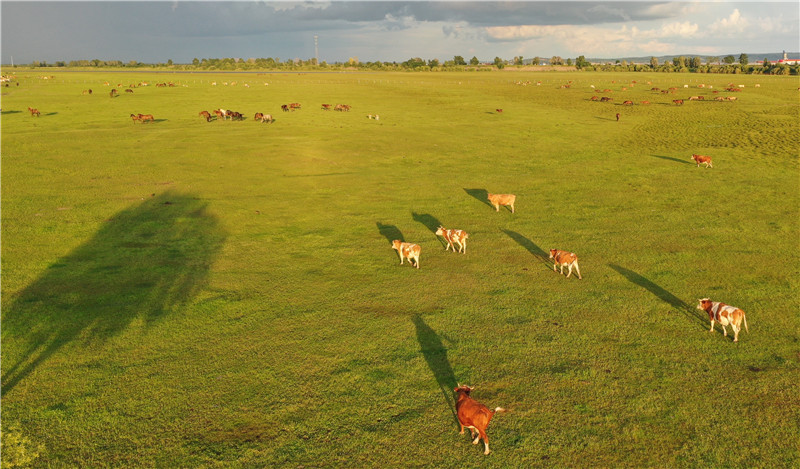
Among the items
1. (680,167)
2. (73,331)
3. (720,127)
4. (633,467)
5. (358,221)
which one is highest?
(720,127)

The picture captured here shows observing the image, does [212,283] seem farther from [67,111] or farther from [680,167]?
[67,111]

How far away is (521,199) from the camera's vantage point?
23.5 m

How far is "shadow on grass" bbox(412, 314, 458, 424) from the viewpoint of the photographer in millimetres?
9719

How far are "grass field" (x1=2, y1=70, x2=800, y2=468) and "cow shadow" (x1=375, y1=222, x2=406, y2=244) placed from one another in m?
0.23

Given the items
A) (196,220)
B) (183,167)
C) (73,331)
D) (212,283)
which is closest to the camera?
(73,331)

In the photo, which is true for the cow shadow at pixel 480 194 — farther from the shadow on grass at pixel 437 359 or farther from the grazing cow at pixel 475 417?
the grazing cow at pixel 475 417

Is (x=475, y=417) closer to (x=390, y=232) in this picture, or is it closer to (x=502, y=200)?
(x=390, y=232)

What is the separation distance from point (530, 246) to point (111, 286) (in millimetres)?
14266

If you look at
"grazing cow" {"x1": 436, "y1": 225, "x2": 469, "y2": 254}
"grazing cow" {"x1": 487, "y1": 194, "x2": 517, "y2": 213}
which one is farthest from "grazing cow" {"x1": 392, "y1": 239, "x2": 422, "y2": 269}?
"grazing cow" {"x1": 487, "y1": 194, "x2": 517, "y2": 213}

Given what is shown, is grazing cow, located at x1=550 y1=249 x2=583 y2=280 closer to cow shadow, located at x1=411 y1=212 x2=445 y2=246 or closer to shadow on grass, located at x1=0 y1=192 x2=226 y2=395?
cow shadow, located at x1=411 y1=212 x2=445 y2=246

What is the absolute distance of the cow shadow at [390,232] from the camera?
1834cm

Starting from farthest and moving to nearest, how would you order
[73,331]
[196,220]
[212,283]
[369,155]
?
[369,155], [196,220], [212,283], [73,331]

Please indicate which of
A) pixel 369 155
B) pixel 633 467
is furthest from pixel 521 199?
pixel 633 467

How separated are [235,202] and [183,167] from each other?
9209 millimetres
